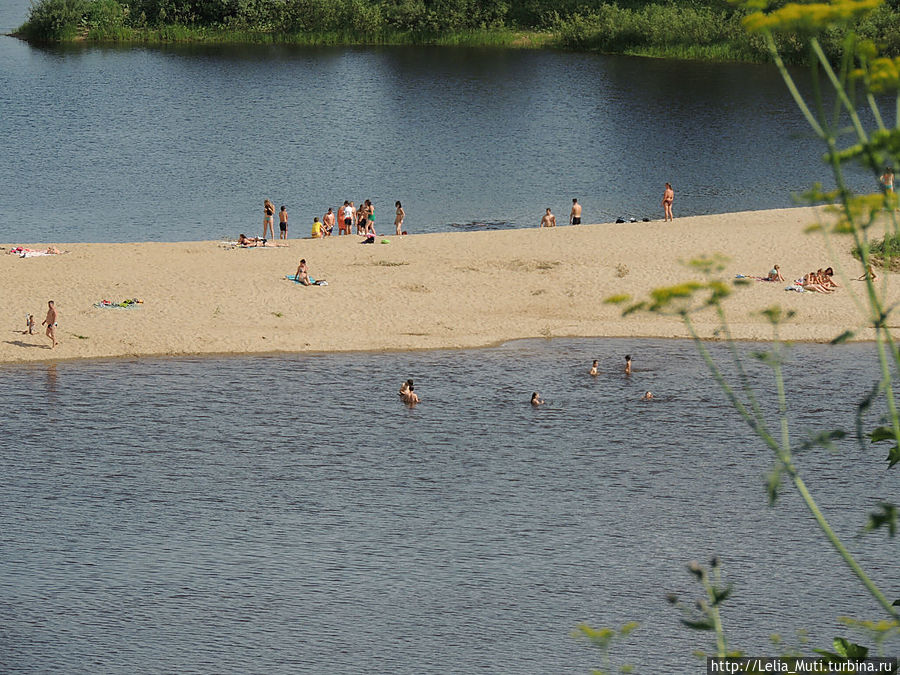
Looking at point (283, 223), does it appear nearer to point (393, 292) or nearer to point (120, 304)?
point (393, 292)

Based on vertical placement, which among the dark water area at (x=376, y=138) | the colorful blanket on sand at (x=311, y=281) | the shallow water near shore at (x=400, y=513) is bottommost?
the shallow water near shore at (x=400, y=513)

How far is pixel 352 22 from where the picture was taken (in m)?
109

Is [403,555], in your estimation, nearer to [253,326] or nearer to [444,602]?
[444,602]

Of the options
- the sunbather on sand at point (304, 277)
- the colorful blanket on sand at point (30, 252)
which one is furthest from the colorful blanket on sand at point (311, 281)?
the colorful blanket on sand at point (30, 252)

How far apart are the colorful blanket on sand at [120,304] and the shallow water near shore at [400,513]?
11.5 feet

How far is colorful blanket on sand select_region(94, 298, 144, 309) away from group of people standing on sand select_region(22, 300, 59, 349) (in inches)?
60.9

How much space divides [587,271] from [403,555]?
64.4 feet

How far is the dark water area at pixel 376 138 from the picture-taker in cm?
5553

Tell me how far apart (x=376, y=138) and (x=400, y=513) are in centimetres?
4816

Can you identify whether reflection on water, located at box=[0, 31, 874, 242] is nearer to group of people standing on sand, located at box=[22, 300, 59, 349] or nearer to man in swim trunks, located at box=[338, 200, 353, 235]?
man in swim trunks, located at box=[338, 200, 353, 235]

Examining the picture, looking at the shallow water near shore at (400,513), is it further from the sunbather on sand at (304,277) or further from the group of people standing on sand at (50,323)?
the sunbather on sand at (304,277)

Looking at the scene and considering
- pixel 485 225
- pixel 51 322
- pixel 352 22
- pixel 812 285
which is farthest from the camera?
pixel 352 22

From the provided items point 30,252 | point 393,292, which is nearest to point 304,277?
point 393,292

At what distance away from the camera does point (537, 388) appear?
33281 mm
